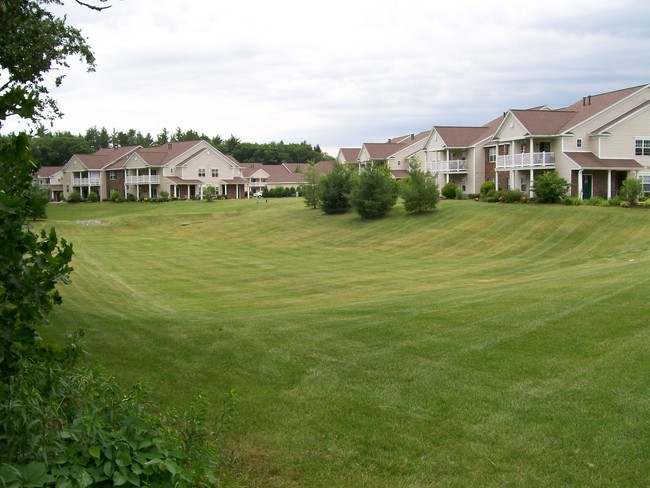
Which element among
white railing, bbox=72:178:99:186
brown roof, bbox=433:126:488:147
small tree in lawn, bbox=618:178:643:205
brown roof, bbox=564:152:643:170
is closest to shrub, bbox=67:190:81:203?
white railing, bbox=72:178:99:186

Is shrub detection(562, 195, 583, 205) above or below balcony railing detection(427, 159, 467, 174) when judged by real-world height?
below

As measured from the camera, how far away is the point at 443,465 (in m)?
5.75

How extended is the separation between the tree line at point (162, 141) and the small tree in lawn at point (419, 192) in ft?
225

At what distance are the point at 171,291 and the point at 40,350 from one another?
19.0 m

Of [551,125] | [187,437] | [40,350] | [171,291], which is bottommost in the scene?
[171,291]

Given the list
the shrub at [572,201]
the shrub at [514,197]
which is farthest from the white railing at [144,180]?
the shrub at [572,201]

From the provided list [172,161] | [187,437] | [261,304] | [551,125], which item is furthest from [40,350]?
[172,161]

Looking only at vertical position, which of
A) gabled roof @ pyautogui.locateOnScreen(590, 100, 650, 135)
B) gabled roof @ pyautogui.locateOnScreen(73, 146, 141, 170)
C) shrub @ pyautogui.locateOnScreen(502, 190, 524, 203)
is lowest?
shrub @ pyautogui.locateOnScreen(502, 190, 524, 203)

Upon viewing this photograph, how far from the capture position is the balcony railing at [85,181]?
321 ft

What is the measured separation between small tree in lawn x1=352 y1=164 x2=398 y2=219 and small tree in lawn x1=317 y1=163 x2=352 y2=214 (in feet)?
13.4

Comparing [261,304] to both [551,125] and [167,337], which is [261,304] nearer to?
[167,337]

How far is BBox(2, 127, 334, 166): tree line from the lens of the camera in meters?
121

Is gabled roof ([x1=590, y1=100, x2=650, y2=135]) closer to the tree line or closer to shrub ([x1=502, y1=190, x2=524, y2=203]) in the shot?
shrub ([x1=502, y1=190, x2=524, y2=203])

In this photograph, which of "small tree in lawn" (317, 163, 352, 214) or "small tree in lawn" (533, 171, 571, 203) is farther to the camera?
"small tree in lawn" (317, 163, 352, 214)
